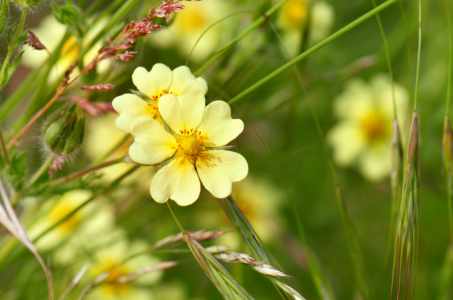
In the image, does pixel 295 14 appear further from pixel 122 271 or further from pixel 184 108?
pixel 122 271

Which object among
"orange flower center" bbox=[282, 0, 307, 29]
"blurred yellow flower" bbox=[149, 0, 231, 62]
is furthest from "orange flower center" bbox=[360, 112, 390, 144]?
"blurred yellow flower" bbox=[149, 0, 231, 62]

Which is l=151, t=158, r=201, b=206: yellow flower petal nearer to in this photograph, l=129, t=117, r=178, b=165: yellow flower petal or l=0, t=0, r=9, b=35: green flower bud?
l=129, t=117, r=178, b=165: yellow flower petal

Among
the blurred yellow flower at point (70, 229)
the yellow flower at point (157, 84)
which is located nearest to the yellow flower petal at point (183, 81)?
the yellow flower at point (157, 84)

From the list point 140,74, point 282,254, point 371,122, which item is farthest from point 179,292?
point 371,122

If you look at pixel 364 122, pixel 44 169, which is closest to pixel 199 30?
pixel 364 122

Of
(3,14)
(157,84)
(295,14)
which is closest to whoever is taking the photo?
(3,14)

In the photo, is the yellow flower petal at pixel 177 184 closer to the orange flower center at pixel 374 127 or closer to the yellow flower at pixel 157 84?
the yellow flower at pixel 157 84
